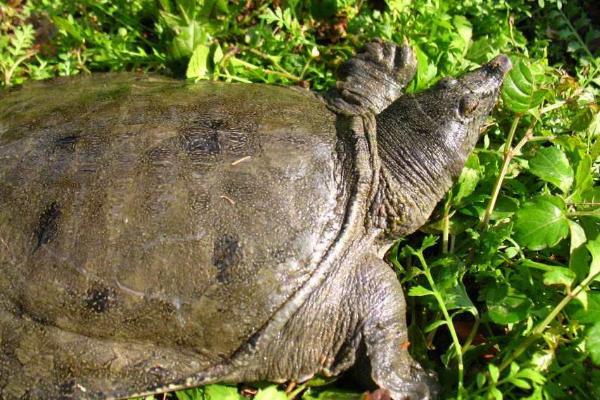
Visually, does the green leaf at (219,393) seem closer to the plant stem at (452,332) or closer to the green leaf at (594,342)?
the plant stem at (452,332)

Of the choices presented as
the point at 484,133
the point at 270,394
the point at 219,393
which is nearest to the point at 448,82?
the point at 484,133

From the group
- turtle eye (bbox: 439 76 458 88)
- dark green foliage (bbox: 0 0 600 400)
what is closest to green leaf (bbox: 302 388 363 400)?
dark green foliage (bbox: 0 0 600 400)

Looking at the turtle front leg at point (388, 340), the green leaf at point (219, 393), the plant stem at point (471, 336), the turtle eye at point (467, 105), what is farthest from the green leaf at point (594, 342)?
the green leaf at point (219, 393)

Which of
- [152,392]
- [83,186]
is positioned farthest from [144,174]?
[152,392]

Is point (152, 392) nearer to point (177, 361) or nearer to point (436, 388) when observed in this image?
point (177, 361)

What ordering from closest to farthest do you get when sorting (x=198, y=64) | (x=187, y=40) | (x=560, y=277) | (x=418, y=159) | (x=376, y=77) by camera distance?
(x=560, y=277) < (x=418, y=159) < (x=376, y=77) < (x=198, y=64) < (x=187, y=40)

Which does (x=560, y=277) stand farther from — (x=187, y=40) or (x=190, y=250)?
(x=187, y=40)
